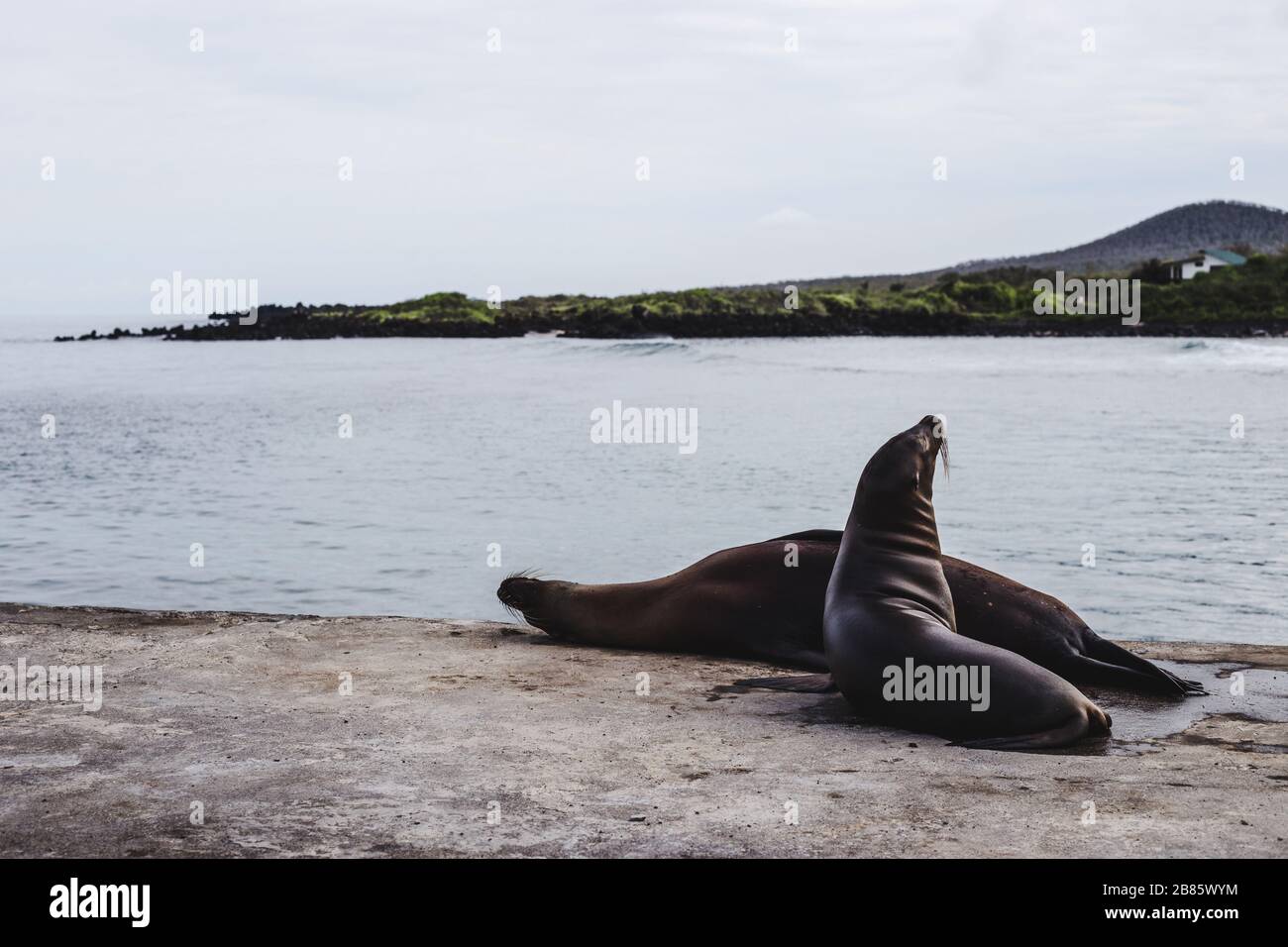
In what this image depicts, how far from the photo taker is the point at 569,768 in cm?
528

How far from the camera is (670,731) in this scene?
19.4ft

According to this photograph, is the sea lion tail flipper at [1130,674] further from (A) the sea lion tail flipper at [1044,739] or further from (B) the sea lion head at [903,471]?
(B) the sea lion head at [903,471]

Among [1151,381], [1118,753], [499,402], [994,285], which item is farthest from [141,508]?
[994,285]

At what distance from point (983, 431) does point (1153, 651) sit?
2064 cm

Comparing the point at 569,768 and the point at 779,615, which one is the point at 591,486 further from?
the point at 569,768

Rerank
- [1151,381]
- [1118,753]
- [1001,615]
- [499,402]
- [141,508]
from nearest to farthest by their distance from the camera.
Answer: [1118,753]
[1001,615]
[141,508]
[499,402]
[1151,381]

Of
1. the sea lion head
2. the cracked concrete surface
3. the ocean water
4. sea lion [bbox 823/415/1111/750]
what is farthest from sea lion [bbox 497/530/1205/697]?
the ocean water

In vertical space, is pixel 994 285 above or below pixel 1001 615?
above

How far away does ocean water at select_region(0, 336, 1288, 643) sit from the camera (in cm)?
1277

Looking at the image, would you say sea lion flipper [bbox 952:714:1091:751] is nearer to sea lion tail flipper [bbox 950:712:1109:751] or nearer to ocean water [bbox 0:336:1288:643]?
sea lion tail flipper [bbox 950:712:1109:751]

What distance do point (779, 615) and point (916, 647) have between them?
1.68m

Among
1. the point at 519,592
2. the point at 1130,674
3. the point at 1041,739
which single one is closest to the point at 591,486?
the point at 519,592

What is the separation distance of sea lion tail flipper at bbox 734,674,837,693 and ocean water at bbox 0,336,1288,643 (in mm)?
4600

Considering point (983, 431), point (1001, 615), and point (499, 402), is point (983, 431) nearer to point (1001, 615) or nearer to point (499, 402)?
point (499, 402)
